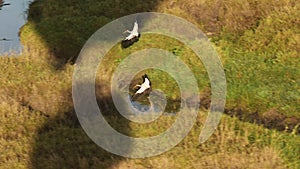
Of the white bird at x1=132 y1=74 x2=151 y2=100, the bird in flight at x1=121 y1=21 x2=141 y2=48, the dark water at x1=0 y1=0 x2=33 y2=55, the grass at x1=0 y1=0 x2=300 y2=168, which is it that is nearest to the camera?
the grass at x1=0 y1=0 x2=300 y2=168

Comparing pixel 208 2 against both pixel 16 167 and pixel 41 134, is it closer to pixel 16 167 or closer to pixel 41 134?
pixel 41 134

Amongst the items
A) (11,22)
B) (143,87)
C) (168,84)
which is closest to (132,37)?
(168,84)

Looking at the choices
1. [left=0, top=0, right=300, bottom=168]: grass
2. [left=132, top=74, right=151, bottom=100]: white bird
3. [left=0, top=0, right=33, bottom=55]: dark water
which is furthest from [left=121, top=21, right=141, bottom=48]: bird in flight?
[left=0, top=0, right=33, bottom=55]: dark water

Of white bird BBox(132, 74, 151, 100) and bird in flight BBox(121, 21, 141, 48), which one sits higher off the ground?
bird in flight BBox(121, 21, 141, 48)

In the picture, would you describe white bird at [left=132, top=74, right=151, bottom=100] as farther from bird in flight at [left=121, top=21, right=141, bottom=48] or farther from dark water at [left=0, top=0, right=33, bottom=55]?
dark water at [left=0, top=0, right=33, bottom=55]

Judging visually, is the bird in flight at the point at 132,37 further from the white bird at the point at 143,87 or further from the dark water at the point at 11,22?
the dark water at the point at 11,22

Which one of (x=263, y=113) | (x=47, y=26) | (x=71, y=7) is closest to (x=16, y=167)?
(x=263, y=113)

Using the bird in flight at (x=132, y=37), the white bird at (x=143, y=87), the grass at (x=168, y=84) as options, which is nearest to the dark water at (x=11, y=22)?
the grass at (x=168, y=84)
